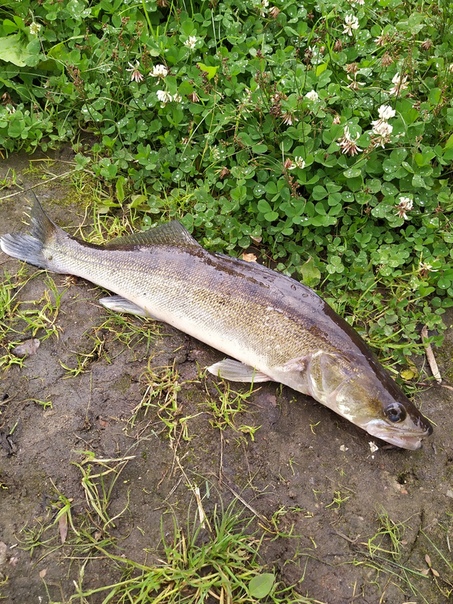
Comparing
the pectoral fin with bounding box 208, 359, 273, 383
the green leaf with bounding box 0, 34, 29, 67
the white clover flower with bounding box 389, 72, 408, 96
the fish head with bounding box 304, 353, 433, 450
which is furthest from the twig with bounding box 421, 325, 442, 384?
the green leaf with bounding box 0, 34, 29, 67

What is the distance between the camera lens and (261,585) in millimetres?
2840

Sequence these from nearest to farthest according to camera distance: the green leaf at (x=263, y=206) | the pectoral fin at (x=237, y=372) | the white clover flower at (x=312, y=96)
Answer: the pectoral fin at (x=237, y=372), the white clover flower at (x=312, y=96), the green leaf at (x=263, y=206)

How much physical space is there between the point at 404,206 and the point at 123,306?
2.30m

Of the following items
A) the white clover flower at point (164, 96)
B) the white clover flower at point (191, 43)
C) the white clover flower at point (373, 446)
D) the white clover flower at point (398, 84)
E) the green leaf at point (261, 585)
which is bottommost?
Result: the green leaf at point (261, 585)

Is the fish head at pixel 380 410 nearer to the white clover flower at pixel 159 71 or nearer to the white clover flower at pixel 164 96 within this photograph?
the white clover flower at pixel 164 96

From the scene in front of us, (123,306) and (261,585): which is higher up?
(123,306)

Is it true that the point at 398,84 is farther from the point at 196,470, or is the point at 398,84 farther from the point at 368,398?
the point at 196,470

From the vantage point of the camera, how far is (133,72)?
14.1 ft

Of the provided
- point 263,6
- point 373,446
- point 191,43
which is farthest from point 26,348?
point 263,6

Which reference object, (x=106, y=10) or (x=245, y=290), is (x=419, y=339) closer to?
(x=245, y=290)

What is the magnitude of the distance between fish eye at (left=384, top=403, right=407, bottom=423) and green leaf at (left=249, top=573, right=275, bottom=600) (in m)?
1.22

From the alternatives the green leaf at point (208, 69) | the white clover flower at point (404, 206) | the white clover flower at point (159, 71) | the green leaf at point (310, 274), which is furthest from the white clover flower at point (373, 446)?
the white clover flower at point (159, 71)

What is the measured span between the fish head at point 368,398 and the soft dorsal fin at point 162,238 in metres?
1.37

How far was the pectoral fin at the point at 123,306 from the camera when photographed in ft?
12.6
